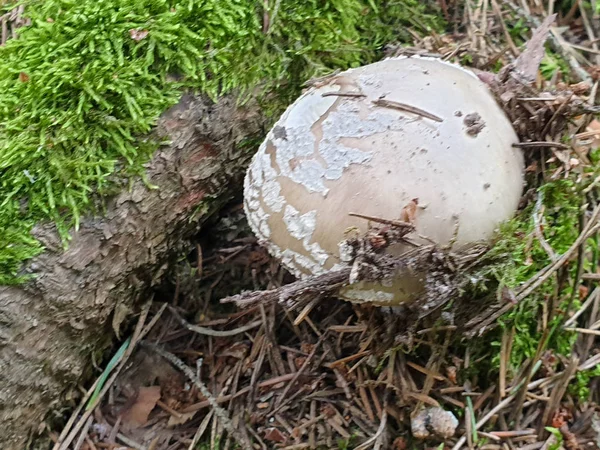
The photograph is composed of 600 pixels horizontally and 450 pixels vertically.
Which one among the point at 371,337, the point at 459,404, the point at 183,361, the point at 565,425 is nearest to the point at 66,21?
the point at 183,361

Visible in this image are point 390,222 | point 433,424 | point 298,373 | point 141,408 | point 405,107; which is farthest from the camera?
point 141,408

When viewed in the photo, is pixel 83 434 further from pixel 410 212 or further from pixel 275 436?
pixel 410 212

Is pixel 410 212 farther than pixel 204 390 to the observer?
No

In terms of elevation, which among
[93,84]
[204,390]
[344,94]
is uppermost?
[93,84]

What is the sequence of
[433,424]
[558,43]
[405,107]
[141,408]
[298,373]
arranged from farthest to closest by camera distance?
[558,43] < [141,408] < [298,373] < [433,424] < [405,107]

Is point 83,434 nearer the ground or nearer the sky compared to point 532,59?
nearer the ground

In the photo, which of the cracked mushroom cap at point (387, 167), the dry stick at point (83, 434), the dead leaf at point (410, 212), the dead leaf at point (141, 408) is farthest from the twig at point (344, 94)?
the dry stick at point (83, 434)

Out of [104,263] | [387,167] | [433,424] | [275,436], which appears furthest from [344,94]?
[275,436]
